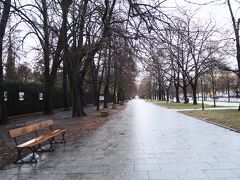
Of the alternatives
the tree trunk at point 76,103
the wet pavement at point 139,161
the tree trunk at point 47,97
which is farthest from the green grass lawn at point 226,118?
the tree trunk at point 47,97

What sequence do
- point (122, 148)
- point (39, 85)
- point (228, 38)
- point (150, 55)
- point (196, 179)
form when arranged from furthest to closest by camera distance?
point (39, 85) → point (228, 38) → point (150, 55) → point (122, 148) → point (196, 179)

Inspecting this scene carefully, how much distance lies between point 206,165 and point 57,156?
3.93 meters

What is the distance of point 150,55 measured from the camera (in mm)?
12000

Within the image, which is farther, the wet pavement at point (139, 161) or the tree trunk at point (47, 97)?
the tree trunk at point (47, 97)

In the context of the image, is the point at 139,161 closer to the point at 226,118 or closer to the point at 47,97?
the point at 226,118

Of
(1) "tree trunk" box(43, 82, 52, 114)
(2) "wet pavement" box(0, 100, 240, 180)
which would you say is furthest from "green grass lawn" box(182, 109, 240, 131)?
(1) "tree trunk" box(43, 82, 52, 114)

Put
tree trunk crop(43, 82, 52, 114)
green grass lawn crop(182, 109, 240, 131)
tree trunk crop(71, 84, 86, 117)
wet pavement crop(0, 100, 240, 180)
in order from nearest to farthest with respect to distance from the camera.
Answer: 1. wet pavement crop(0, 100, 240, 180)
2. green grass lawn crop(182, 109, 240, 131)
3. tree trunk crop(71, 84, 86, 117)
4. tree trunk crop(43, 82, 52, 114)

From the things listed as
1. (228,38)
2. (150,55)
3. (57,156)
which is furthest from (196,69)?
(57,156)

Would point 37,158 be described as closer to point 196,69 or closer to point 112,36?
Result: point 112,36

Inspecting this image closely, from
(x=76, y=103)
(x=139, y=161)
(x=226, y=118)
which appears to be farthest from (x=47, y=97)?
(x=139, y=161)

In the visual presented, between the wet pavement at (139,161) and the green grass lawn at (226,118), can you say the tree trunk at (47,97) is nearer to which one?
the green grass lawn at (226,118)

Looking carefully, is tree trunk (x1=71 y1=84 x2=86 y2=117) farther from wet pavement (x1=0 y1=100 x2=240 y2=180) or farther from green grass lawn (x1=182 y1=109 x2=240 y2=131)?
wet pavement (x1=0 y1=100 x2=240 y2=180)

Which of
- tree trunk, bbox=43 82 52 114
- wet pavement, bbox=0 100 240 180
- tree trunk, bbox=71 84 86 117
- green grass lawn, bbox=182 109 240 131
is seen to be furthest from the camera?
tree trunk, bbox=43 82 52 114

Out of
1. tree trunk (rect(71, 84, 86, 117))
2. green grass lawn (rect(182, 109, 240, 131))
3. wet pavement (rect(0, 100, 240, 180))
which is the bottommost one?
wet pavement (rect(0, 100, 240, 180))
